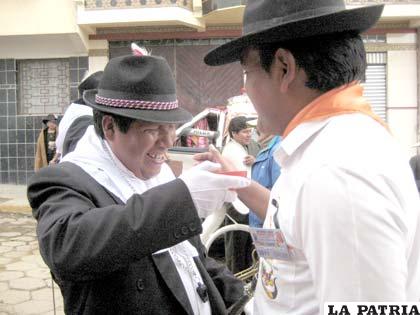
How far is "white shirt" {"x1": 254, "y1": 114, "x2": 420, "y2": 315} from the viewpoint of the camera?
103 centimetres

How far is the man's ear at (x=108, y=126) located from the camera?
1.89 metres

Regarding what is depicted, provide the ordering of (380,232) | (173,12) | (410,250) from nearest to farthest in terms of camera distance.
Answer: (380,232) → (410,250) → (173,12)

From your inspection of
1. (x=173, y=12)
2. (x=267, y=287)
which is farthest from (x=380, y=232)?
(x=173, y=12)

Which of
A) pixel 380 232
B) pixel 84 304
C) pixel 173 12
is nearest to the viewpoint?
pixel 380 232

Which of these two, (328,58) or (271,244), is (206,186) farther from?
(328,58)

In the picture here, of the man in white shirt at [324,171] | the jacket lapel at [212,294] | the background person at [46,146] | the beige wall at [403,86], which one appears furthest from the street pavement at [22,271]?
the beige wall at [403,86]

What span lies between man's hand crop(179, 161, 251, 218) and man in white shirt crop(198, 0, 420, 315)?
7.5 inches

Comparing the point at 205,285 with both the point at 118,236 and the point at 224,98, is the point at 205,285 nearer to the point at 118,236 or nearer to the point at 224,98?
the point at 118,236

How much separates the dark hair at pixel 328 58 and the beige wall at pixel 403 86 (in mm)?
10599

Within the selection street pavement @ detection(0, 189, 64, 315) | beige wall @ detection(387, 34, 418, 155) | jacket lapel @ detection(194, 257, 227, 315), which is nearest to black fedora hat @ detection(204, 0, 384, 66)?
jacket lapel @ detection(194, 257, 227, 315)

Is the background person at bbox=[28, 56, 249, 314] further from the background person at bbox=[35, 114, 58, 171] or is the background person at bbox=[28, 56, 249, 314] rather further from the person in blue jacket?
the background person at bbox=[35, 114, 58, 171]

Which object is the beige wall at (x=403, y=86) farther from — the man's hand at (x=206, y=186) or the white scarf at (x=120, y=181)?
the man's hand at (x=206, y=186)

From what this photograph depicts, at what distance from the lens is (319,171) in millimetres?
1104

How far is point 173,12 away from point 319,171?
9.92 metres
